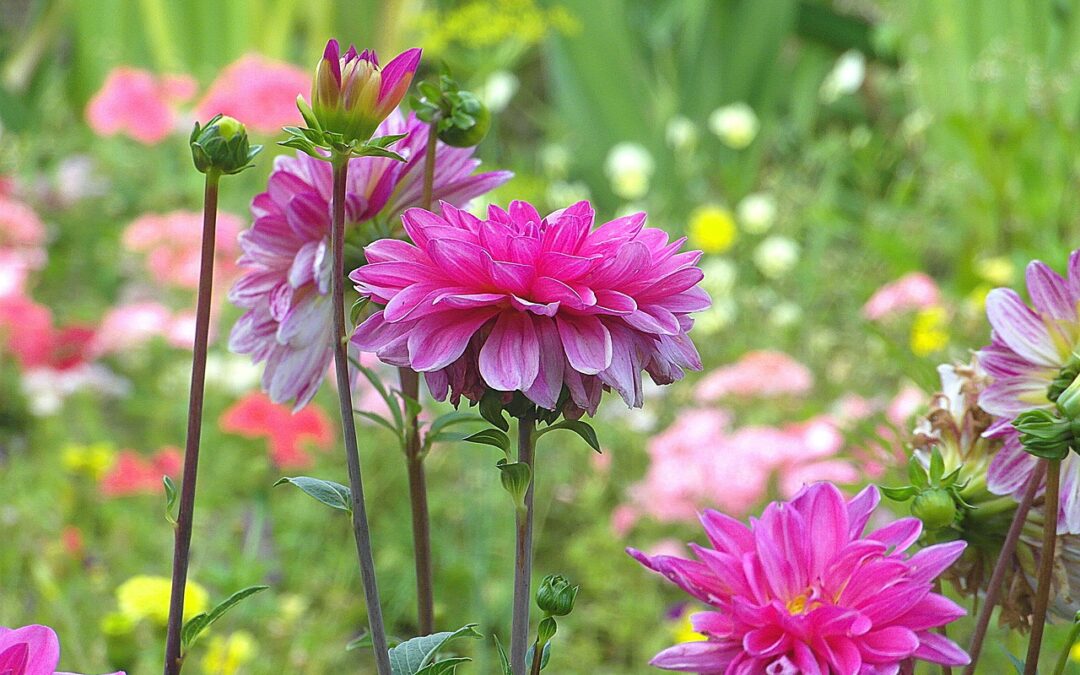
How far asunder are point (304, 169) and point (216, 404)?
3.74 ft

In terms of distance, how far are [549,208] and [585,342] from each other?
56.7 inches

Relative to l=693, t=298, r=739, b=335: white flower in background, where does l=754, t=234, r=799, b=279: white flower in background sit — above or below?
above

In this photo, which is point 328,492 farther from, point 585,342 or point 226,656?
point 226,656

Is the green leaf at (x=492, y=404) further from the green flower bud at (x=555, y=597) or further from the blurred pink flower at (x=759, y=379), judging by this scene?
the blurred pink flower at (x=759, y=379)

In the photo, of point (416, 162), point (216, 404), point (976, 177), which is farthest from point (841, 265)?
point (416, 162)

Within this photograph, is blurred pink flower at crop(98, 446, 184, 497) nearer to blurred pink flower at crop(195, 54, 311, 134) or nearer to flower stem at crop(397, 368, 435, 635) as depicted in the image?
blurred pink flower at crop(195, 54, 311, 134)

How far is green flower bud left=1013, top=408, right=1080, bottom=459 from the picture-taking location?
0.85ft

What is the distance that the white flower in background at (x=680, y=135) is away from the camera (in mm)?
1976

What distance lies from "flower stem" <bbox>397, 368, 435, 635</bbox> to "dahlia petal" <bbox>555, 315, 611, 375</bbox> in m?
0.08

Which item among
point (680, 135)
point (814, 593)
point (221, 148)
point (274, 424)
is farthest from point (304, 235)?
point (680, 135)

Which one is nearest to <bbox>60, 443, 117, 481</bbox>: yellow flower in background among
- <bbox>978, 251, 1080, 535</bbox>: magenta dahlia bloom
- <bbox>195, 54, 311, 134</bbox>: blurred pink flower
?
<bbox>195, 54, 311, 134</bbox>: blurred pink flower

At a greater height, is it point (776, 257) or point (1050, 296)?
point (776, 257)

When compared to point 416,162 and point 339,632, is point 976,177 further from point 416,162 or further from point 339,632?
point 416,162

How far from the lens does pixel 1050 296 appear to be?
0.31 m
